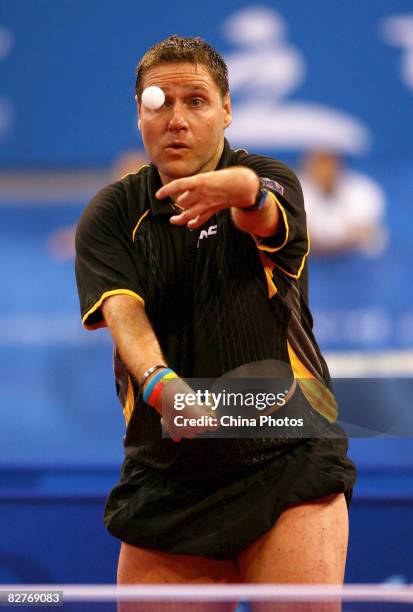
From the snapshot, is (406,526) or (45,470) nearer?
(406,526)

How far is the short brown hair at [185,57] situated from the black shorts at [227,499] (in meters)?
0.69

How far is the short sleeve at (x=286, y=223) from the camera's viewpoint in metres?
1.52

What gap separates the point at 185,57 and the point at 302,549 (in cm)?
88

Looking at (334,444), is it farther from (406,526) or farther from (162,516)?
(406,526)

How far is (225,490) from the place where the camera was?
158cm

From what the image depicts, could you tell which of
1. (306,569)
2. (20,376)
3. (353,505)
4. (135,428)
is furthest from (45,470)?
(306,569)

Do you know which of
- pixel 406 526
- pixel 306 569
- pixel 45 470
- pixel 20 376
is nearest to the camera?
pixel 306 569

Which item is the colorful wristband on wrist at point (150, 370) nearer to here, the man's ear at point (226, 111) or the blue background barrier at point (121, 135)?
the man's ear at point (226, 111)

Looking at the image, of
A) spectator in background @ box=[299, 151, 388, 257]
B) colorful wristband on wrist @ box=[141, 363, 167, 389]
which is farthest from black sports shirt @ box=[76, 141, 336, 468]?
spectator in background @ box=[299, 151, 388, 257]

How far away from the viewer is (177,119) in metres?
1.62

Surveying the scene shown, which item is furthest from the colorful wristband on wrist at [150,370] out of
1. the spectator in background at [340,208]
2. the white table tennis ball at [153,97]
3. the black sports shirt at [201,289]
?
the spectator in background at [340,208]

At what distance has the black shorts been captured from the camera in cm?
154

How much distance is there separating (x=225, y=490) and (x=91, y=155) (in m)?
2.27

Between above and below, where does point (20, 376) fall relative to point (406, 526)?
above
